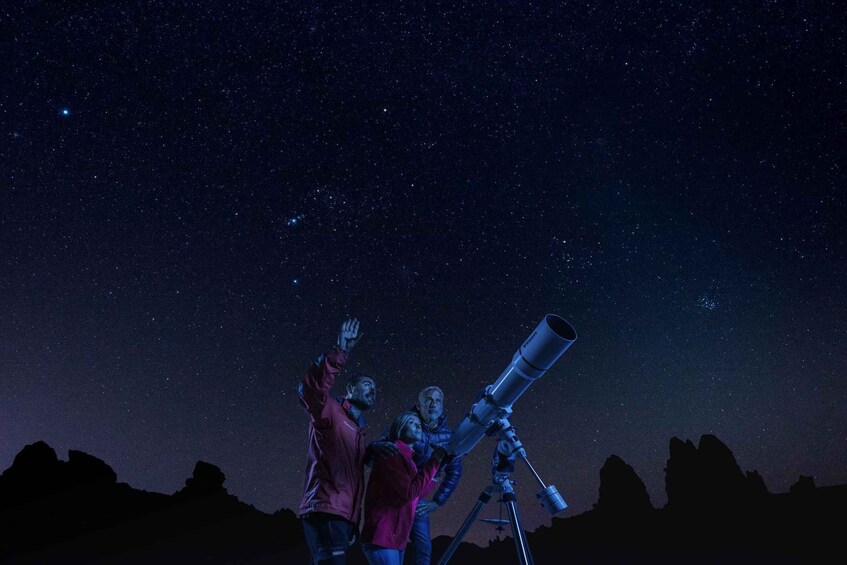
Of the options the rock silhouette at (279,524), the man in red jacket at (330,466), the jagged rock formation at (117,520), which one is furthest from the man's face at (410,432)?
the jagged rock formation at (117,520)

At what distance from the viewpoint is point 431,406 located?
469 centimetres

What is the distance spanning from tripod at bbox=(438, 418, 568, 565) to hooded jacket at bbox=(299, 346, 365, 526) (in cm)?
89

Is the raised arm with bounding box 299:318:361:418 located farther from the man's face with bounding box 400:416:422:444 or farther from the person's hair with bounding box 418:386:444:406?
the person's hair with bounding box 418:386:444:406

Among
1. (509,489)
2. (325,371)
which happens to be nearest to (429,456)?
(509,489)

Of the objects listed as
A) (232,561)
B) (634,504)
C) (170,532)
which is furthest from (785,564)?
(170,532)

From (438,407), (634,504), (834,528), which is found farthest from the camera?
(634,504)

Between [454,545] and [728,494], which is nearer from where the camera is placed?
[454,545]

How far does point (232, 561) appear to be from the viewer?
2494 inches

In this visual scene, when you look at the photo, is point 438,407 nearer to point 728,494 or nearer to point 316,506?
point 316,506

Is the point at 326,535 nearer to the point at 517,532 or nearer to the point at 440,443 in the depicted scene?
the point at 517,532

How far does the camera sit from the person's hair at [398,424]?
3625 millimetres

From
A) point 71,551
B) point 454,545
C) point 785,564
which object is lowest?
point 785,564

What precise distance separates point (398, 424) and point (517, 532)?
1.04 metres

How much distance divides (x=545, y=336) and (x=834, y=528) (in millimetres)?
113691
